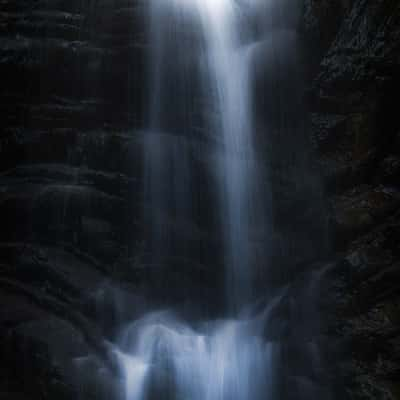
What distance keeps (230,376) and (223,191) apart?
3232mm

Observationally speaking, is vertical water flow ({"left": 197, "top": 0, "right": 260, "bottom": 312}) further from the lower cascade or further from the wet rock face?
the wet rock face

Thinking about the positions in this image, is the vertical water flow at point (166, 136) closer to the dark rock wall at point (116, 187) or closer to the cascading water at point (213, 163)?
the cascading water at point (213, 163)

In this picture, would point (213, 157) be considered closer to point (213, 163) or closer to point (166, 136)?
point (213, 163)

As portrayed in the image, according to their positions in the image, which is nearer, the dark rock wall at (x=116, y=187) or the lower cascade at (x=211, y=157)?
the dark rock wall at (x=116, y=187)

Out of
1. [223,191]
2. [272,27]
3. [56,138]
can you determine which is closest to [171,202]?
[223,191]

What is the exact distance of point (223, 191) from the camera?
308 inches

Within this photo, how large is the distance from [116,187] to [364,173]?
13.8 feet

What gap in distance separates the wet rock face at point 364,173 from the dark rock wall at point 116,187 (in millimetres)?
18

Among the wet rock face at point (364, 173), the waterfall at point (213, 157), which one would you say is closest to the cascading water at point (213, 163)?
the waterfall at point (213, 157)

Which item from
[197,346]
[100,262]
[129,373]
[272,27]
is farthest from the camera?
[272,27]

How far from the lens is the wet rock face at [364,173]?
525 centimetres

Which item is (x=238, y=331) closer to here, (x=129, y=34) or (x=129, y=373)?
(x=129, y=373)

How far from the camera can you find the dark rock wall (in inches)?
223

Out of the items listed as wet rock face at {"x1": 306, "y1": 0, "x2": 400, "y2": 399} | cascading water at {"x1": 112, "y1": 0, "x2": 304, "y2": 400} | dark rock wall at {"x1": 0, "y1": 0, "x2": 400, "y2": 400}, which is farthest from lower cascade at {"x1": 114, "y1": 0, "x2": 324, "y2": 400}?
wet rock face at {"x1": 306, "y1": 0, "x2": 400, "y2": 399}
